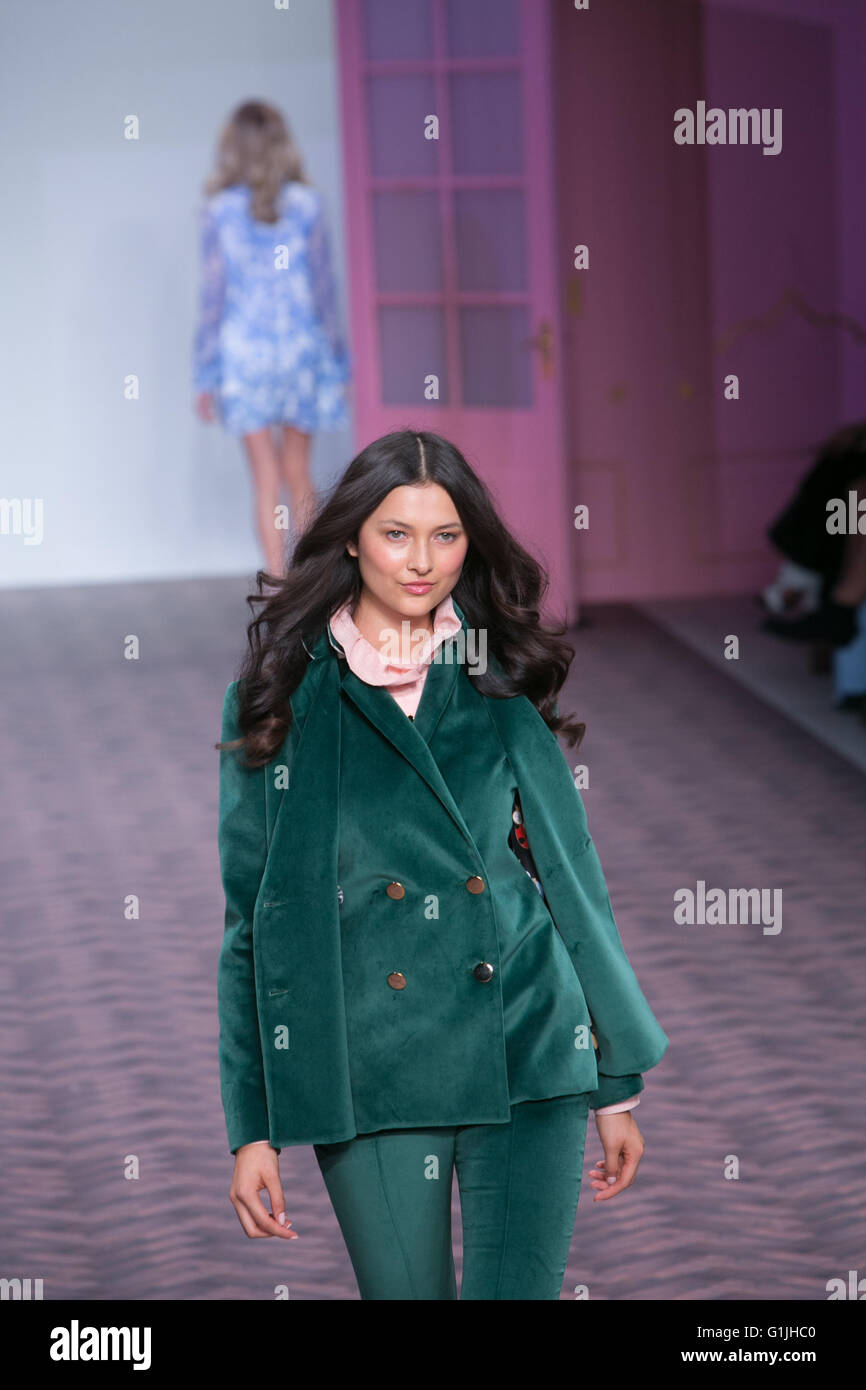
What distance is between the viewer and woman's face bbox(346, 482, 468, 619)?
1.95 metres

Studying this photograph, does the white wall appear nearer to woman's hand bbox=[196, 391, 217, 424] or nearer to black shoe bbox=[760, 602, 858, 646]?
woman's hand bbox=[196, 391, 217, 424]

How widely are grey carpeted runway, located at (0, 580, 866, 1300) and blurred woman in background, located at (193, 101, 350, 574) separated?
926 millimetres

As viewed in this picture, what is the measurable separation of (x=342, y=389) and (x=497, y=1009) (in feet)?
19.6

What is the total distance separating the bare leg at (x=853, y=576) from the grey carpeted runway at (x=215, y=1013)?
0.49m

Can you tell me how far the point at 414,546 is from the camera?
1.96 meters

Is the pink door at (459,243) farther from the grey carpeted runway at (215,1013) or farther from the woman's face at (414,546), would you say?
the woman's face at (414,546)

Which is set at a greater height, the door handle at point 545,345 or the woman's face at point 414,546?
the door handle at point 545,345

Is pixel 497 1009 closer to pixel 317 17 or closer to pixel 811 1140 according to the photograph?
pixel 811 1140

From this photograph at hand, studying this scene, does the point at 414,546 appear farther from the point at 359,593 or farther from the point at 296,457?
the point at 296,457

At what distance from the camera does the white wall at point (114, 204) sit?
8844 millimetres

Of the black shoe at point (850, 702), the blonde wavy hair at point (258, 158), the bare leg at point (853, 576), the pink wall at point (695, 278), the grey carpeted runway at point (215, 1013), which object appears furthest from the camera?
the pink wall at point (695, 278)

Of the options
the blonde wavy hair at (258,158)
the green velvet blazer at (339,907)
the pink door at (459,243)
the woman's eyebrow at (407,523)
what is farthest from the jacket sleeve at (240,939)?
the blonde wavy hair at (258,158)

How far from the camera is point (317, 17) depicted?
8844 millimetres
